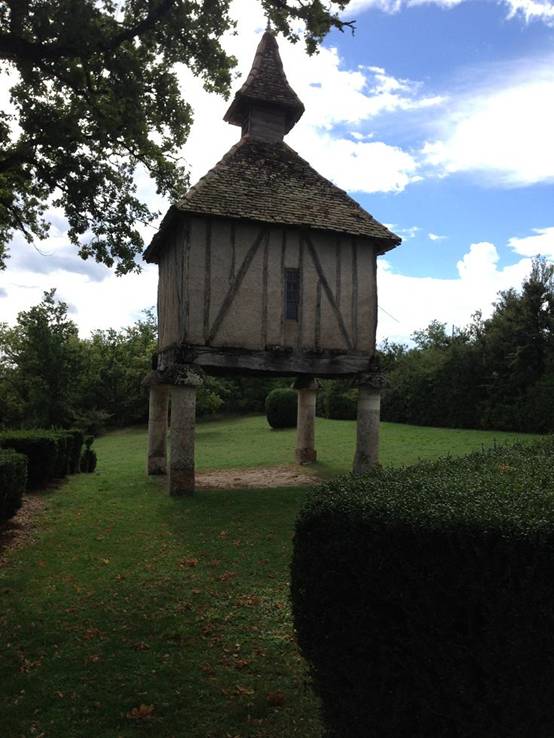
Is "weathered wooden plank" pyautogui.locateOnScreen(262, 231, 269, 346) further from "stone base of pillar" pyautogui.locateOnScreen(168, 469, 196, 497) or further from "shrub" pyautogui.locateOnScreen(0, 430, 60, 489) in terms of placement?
"shrub" pyautogui.locateOnScreen(0, 430, 60, 489)

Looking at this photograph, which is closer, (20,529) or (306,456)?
(20,529)

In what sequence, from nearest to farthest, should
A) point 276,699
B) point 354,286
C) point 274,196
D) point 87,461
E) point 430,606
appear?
point 430,606 < point 276,699 < point 274,196 < point 354,286 < point 87,461

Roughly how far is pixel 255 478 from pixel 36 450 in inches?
223

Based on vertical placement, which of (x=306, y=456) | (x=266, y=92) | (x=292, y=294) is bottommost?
(x=306, y=456)

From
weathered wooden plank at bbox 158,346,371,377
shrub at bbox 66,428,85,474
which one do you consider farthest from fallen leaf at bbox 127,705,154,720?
shrub at bbox 66,428,85,474

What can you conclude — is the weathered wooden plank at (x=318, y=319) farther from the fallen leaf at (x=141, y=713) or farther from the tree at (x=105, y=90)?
the fallen leaf at (x=141, y=713)

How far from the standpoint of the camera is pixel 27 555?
864 cm

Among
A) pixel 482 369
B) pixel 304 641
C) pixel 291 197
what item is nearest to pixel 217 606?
pixel 304 641

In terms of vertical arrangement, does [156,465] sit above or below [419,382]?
below

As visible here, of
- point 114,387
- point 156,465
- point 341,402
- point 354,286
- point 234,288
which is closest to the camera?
point 234,288

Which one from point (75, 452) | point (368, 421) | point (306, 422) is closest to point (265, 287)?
point (368, 421)

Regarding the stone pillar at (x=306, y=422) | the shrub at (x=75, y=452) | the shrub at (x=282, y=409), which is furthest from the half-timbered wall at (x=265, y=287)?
the shrub at (x=282, y=409)

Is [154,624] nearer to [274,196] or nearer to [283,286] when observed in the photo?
[283,286]

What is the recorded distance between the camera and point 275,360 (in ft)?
45.0
